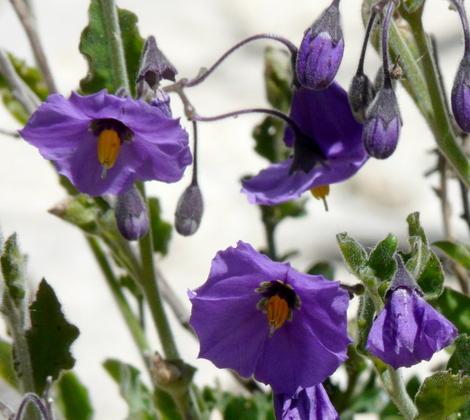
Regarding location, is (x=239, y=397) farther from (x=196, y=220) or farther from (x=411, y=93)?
(x=411, y=93)

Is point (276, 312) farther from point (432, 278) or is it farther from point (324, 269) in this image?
point (324, 269)

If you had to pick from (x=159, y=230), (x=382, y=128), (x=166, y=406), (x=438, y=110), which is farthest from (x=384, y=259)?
(x=159, y=230)

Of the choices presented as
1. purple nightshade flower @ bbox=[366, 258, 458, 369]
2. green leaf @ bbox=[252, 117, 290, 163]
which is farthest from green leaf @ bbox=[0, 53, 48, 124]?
purple nightshade flower @ bbox=[366, 258, 458, 369]

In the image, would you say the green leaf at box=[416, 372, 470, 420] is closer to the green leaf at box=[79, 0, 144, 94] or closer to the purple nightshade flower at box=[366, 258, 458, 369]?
the purple nightshade flower at box=[366, 258, 458, 369]

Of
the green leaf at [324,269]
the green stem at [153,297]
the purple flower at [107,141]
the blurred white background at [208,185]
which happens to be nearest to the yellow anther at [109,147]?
the purple flower at [107,141]

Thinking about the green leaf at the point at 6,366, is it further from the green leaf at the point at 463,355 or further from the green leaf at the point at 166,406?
the green leaf at the point at 463,355

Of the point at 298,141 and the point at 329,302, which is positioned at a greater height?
the point at 298,141

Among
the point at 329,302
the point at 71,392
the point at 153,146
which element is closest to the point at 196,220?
the point at 153,146
